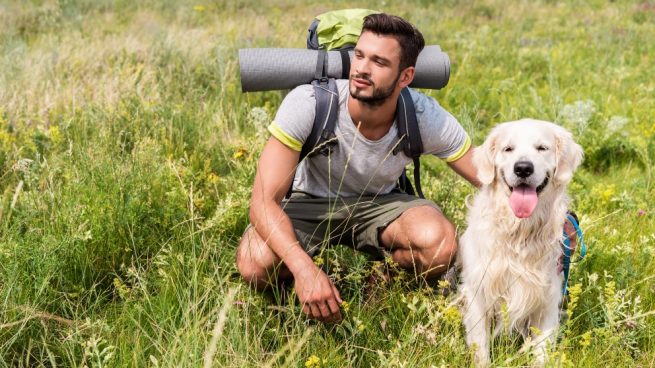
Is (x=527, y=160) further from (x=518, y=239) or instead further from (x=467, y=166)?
(x=467, y=166)

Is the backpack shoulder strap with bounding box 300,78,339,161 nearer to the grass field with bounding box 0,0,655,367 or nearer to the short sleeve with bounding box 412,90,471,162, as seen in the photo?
the short sleeve with bounding box 412,90,471,162

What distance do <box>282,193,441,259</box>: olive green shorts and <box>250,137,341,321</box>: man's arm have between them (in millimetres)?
332

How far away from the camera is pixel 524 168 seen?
98.3 inches

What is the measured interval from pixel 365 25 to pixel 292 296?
1.28 metres

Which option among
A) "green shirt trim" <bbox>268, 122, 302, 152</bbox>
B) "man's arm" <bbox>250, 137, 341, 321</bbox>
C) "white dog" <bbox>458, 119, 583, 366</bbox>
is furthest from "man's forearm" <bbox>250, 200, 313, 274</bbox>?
"white dog" <bbox>458, 119, 583, 366</bbox>

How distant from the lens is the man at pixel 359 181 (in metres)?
2.66

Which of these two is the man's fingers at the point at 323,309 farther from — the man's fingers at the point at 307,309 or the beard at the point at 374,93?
the beard at the point at 374,93

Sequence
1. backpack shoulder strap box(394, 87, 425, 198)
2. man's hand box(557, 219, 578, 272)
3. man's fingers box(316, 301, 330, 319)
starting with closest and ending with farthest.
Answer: man's fingers box(316, 301, 330, 319), man's hand box(557, 219, 578, 272), backpack shoulder strap box(394, 87, 425, 198)

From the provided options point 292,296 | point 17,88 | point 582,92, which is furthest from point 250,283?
point 582,92

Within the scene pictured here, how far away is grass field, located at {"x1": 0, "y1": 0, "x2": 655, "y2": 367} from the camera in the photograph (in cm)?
229

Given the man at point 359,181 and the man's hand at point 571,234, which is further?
the man's hand at point 571,234

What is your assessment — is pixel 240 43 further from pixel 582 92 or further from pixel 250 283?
pixel 250 283

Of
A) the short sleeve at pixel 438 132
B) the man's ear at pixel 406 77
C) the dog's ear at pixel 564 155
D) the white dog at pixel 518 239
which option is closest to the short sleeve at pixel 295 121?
the man's ear at pixel 406 77

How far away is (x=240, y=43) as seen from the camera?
766 centimetres
